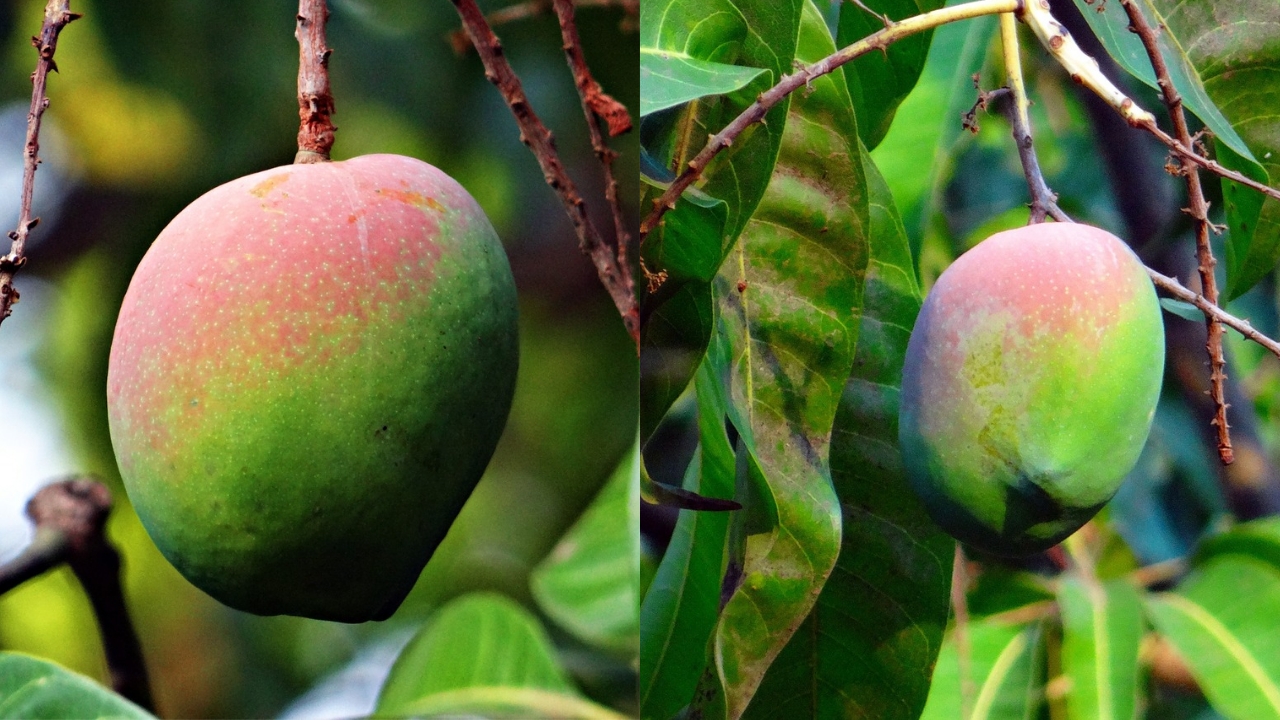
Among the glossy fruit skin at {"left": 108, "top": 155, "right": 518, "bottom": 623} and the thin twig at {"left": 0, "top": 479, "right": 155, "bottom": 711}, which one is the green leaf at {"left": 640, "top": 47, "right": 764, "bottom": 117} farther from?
the thin twig at {"left": 0, "top": 479, "right": 155, "bottom": 711}

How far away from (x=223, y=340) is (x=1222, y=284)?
22.3 inches

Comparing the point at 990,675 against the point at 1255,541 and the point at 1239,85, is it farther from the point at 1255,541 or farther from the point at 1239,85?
the point at 1239,85

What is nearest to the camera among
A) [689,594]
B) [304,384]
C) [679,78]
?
[304,384]

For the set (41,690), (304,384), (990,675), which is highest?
(304,384)

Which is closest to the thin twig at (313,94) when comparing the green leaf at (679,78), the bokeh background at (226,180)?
the bokeh background at (226,180)

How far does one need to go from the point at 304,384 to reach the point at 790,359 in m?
0.28

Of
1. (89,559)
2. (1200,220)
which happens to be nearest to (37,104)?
(89,559)

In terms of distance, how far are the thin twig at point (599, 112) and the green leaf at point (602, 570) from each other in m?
0.12

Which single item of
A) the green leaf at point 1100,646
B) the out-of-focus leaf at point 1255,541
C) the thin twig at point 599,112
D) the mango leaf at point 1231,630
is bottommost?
the green leaf at point 1100,646

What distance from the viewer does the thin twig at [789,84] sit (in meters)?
0.56

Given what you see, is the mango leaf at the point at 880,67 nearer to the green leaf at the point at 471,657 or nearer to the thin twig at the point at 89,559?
the green leaf at the point at 471,657

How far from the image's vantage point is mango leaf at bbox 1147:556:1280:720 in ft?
2.05

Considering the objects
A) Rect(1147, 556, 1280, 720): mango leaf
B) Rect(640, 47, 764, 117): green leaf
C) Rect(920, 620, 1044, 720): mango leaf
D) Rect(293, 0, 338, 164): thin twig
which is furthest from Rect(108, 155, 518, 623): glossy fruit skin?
Rect(1147, 556, 1280, 720): mango leaf

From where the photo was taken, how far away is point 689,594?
2.15ft
